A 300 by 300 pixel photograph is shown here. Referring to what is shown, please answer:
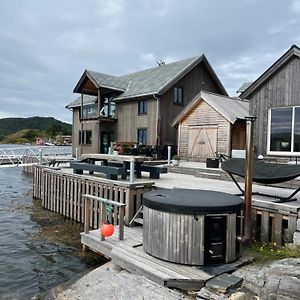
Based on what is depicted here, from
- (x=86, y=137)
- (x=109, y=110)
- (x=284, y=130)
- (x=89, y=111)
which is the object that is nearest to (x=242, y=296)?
(x=284, y=130)

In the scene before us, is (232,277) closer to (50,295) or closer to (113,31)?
(50,295)

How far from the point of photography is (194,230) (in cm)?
455

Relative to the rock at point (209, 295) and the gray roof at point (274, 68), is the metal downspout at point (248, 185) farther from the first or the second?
the gray roof at point (274, 68)

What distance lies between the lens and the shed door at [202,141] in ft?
52.7

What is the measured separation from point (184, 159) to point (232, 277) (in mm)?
13395

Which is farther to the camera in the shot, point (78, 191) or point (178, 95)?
point (178, 95)

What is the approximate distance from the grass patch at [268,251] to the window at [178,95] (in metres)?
15.6

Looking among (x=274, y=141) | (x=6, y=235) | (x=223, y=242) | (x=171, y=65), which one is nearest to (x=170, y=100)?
(x=171, y=65)

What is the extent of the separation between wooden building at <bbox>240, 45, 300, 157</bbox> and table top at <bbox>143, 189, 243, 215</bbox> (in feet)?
23.3

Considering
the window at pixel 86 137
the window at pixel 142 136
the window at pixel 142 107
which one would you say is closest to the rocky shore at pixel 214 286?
the window at pixel 142 136

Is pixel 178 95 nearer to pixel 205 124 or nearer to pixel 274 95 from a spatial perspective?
pixel 205 124

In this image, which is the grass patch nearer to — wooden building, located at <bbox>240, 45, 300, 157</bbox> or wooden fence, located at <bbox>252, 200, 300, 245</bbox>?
wooden fence, located at <bbox>252, 200, 300, 245</bbox>

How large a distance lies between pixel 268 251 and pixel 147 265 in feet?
7.19

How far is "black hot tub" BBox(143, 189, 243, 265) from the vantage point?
14.9 feet
